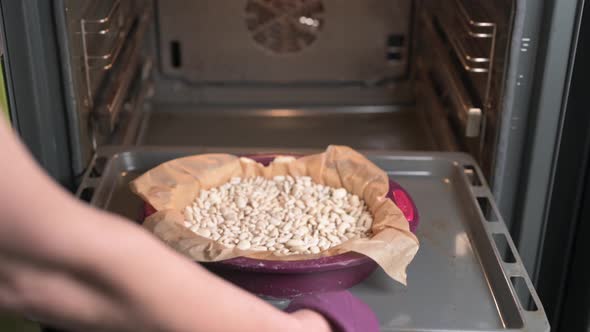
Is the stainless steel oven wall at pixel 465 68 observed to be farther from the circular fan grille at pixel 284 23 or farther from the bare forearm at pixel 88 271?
the bare forearm at pixel 88 271

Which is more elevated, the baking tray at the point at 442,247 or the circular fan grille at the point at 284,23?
the circular fan grille at the point at 284,23

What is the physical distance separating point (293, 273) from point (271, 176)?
0.33 metres

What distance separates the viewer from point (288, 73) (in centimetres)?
181

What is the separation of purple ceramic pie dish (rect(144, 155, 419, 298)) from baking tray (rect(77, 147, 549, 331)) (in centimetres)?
5

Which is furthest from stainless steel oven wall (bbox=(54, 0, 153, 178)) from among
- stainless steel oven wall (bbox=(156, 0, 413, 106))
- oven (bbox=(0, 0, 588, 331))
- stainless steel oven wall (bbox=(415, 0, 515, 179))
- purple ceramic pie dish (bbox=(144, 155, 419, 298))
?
stainless steel oven wall (bbox=(415, 0, 515, 179))

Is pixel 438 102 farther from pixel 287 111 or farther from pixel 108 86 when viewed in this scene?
pixel 108 86

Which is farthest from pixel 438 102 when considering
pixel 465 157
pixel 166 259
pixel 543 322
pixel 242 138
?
pixel 166 259

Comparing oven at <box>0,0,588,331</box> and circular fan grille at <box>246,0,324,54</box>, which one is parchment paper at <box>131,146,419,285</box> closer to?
oven at <box>0,0,588,331</box>

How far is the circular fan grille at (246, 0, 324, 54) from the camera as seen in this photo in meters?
1.73

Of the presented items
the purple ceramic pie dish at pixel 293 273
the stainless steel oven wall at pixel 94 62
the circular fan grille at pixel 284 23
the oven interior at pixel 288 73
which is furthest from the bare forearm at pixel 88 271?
the circular fan grille at pixel 284 23

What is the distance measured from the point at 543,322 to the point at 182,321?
2.06 ft

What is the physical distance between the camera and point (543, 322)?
97cm

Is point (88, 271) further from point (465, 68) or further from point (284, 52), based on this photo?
point (284, 52)

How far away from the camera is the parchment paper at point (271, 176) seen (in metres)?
1.02
